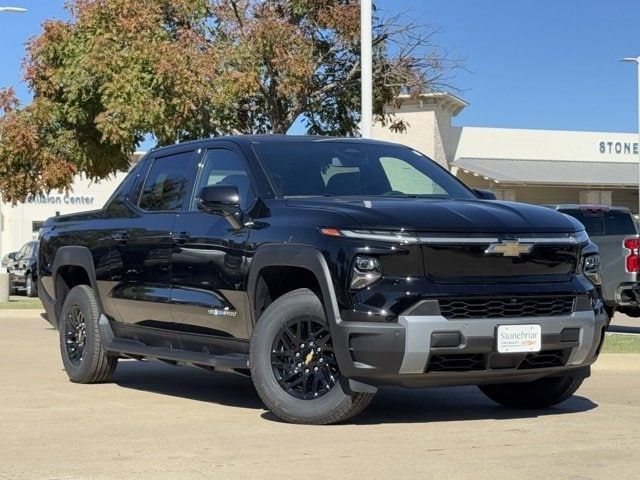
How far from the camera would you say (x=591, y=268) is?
8.62m

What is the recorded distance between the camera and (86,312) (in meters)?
10.6

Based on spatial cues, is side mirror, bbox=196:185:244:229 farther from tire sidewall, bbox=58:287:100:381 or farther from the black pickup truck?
tire sidewall, bbox=58:287:100:381

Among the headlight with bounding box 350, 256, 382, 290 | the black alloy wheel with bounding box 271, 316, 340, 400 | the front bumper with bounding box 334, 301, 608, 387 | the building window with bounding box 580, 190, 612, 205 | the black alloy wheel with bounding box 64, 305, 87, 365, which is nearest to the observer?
the front bumper with bounding box 334, 301, 608, 387

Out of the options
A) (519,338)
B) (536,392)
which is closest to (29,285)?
(536,392)

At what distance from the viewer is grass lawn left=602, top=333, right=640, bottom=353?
13.1 meters

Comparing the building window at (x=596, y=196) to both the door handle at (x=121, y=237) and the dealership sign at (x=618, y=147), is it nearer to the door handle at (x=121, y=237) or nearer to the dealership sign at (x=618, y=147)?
the dealership sign at (x=618, y=147)

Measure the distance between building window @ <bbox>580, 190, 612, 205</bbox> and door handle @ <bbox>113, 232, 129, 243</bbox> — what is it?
36123 mm

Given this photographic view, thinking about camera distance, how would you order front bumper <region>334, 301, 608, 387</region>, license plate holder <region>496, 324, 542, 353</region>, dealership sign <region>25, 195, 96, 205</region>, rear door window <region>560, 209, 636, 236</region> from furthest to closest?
dealership sign <region>25, 195, 96, 205</region> → rear door window <region>560, 209, 636, 236</region> → license plate holder <region>496, 324, 542, 353</region> → front bumper <region>334, 301, 608, 387</region>

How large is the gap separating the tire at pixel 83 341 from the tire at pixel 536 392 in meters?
3.25

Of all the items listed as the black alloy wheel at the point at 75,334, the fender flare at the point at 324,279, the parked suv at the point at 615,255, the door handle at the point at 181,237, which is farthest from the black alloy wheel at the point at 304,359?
the parked suv at the point at 615,255

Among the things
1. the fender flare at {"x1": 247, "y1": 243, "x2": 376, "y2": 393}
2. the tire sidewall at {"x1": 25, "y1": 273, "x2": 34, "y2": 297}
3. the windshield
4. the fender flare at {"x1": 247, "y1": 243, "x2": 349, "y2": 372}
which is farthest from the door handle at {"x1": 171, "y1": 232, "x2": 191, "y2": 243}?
the tire sidewall at {"x1": 25, "y1": 273, "x2": 34, "y2": 297}

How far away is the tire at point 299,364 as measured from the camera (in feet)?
26.2

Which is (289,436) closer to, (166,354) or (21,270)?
(166,354)

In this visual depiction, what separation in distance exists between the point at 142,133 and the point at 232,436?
46.1 ft
